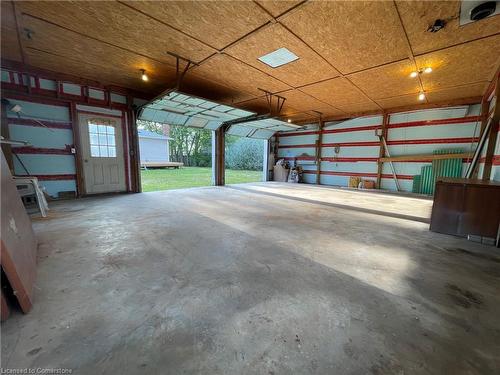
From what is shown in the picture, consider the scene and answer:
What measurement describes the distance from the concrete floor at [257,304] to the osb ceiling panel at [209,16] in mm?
2981

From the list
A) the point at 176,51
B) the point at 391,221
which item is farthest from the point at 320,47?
the point at 391,221

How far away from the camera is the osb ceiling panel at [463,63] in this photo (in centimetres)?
338

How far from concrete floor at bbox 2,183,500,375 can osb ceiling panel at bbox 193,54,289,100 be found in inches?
127

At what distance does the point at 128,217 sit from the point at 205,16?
3.45m

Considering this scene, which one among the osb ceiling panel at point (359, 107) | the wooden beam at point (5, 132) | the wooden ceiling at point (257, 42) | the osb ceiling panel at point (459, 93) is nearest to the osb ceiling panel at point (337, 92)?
the wooden ceiling at point (257, 42)

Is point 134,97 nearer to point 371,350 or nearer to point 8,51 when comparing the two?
point 8,51

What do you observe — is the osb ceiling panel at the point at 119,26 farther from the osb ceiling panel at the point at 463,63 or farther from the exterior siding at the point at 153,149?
the exterior siding at the point at 153,149

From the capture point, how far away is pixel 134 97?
6.23 metres

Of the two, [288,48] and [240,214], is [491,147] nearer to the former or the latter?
[288,48]

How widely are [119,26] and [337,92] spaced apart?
16.9 feet

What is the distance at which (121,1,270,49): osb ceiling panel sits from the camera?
2.56 m

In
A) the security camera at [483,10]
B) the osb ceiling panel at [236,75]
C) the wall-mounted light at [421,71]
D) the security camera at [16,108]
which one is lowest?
the security camera at [16,108]

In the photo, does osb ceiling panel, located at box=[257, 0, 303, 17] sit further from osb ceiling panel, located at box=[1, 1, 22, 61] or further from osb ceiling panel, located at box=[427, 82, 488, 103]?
osb ceiling panel, located at box=[427, 82, 488, 103]

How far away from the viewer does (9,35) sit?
131 inches
